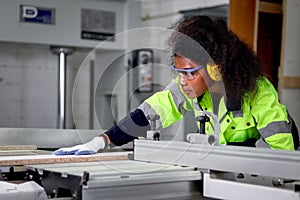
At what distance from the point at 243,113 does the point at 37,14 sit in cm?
156

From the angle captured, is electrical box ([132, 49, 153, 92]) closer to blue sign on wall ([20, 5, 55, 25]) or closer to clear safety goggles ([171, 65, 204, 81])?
blue sign on wall ([20, 5, 55, 25])

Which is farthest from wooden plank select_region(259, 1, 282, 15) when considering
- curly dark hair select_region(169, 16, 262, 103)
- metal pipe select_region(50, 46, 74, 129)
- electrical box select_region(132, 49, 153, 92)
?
curly dark hair select_region(169, 16, 262, 103)

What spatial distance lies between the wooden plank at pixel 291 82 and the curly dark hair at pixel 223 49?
1292mm

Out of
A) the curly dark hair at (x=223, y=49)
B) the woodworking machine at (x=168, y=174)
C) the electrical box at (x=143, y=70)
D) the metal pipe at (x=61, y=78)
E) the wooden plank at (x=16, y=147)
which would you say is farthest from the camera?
the electrical box at (x=143, y=70)

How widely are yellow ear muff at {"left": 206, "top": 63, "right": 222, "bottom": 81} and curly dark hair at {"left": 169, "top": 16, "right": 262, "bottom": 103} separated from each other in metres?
0.02

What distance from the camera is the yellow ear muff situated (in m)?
1.27

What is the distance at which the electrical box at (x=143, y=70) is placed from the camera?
317 centimetres

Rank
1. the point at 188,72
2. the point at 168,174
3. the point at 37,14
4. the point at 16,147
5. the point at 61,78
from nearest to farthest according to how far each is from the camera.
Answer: the point at 168,174
the point at 188,72
the point at 16,147
the point at 37,14
the point at 61,78

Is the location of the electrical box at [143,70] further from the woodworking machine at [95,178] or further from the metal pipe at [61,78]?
the woodworking machine at [95,178]

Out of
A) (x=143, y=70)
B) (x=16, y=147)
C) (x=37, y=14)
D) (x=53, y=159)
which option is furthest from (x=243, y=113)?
(x=143, y=70)

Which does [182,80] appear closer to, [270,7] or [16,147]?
[16,147]

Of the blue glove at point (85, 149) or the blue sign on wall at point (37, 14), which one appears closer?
the blue glove at point (85, 149)

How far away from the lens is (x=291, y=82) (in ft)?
8.77

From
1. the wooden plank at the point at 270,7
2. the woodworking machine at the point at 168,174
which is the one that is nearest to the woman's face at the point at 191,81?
the woodworking machine at the point at 168,174
